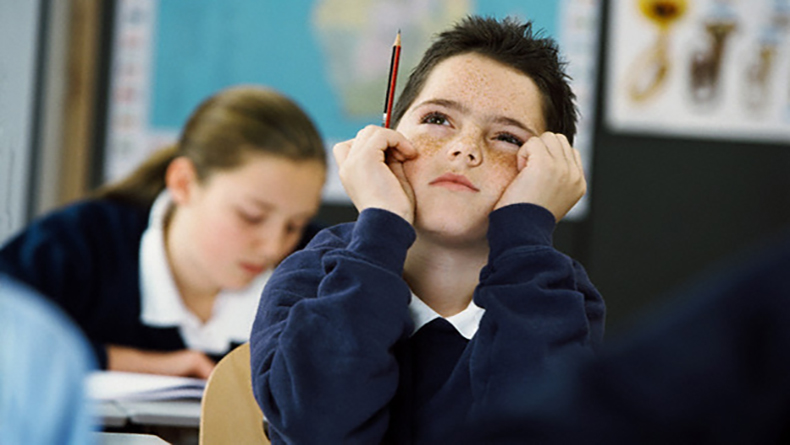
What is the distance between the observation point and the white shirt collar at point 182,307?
2373 millimetres

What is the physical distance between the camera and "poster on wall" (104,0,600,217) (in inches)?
108

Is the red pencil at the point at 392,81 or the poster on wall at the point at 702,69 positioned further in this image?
the poster on wall at the point at 702,69

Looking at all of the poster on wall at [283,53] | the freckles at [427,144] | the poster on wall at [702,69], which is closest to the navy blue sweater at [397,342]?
the freckles at [427,144]

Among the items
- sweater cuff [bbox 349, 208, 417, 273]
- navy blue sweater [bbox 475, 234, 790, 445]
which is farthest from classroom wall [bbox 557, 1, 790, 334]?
navy blue sweater [bbox 475, 234, 790, 445]

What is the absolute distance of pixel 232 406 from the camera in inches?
40.6

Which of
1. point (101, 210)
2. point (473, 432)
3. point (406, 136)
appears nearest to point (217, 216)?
point (101, 210)

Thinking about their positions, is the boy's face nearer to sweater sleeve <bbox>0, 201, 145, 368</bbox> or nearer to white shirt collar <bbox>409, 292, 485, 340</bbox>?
white shirt collar <bbox>409, 292, 485, 340</bbox>

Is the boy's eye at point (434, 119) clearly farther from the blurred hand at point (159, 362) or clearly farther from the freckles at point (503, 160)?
A: the blurred hand at point (159, 362)

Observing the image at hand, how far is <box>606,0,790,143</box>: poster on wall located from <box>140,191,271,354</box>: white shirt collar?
136 centimetres

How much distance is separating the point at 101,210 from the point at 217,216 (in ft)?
1.06

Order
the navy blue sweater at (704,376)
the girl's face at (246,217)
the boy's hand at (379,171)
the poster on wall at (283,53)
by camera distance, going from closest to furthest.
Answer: the navy blue sweater at (704,376), the boy's hand at (379,171), the girl's face at (246,217), the poster on wall at (283,53)

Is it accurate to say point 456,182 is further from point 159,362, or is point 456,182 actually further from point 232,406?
point 159,362

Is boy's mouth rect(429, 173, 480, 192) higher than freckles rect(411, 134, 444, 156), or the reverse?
freckles rect(411, 134, 444, 156)

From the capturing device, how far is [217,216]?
2404mm
